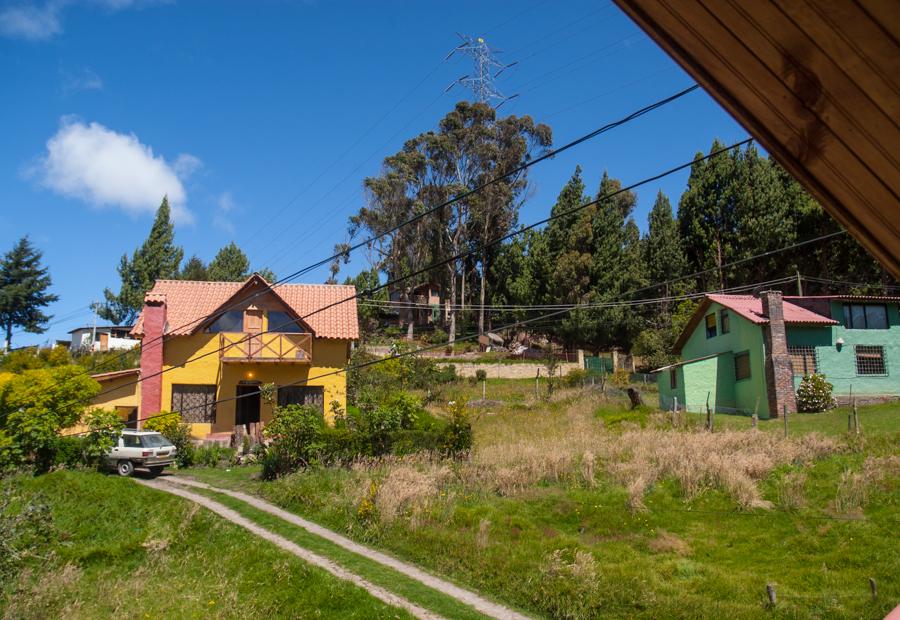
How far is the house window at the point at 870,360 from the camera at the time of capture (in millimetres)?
30172

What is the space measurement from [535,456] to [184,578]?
9.88 m

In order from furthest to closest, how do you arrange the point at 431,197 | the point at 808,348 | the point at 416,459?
the point at 431,197 → the point at 808,348 → the point at 416,459

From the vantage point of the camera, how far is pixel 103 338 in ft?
193

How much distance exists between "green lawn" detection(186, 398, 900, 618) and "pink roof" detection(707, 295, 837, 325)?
8.33m

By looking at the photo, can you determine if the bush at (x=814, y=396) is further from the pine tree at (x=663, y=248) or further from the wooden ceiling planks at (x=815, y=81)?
the wooden ceiling planks at (x=815, y=81)

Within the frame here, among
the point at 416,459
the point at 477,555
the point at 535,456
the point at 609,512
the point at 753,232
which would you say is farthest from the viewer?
the point at 753,232

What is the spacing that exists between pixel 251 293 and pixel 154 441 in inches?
321

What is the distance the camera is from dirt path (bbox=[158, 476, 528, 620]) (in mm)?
13039

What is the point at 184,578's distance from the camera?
50.4 ft

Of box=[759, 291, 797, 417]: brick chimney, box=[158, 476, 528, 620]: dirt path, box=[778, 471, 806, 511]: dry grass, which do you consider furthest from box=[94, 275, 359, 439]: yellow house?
box=[778, 471, 806, 511]: dry grass

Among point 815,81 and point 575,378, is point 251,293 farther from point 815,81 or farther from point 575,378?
point 815,81

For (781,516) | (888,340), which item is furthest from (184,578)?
(888,340)

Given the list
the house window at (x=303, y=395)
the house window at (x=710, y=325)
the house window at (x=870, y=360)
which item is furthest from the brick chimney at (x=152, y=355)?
the house window at (x=870, y=360)

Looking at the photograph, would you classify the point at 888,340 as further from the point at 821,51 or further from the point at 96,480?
the point at 821,51
